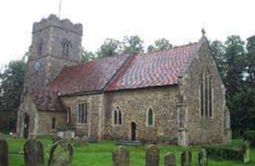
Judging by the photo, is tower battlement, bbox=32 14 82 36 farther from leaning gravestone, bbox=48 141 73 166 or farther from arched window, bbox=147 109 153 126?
A: leaning gravestone, bbox=48 141 73 166

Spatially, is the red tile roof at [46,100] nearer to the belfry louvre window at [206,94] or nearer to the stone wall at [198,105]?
the stone wall at [198,105]

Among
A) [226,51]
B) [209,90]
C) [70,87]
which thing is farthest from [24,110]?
[226,51]

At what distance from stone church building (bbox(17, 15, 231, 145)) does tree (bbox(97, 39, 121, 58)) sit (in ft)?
67.9

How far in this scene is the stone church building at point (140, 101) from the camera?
30.6m

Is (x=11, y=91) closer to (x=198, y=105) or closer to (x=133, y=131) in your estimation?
(x=133, y=131)

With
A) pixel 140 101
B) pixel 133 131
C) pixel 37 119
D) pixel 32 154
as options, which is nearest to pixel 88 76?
pixel 37 119

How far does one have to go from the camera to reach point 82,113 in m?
37.3

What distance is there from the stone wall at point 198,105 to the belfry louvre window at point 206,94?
35 centimetres

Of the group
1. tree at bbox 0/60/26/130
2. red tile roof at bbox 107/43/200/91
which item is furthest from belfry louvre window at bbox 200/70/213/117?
tree at bbox 0/60/26/130

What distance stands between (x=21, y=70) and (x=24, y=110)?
21.9 metres

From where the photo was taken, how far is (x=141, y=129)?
32125 millimetres

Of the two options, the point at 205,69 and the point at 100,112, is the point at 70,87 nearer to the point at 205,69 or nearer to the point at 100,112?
the point at 100,112

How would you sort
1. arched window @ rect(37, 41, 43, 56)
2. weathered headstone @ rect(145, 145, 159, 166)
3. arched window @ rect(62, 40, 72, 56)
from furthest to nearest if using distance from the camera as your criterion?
1. arched window @ rect(37, 41, 43, 56)
2. arched window @ rect(62, 40, 72, 56)
3. weathered headstone @ rect(145, 145, 159, 166)

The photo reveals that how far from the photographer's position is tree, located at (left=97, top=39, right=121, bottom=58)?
64375mm
